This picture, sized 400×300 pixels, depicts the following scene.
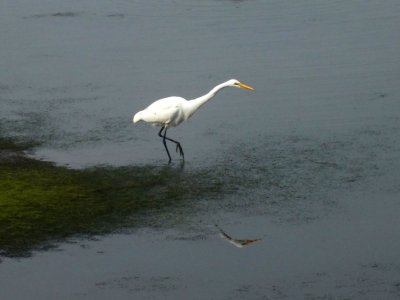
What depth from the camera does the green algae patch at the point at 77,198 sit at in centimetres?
1040

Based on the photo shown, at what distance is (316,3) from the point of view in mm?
18609

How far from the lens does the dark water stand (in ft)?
30.8

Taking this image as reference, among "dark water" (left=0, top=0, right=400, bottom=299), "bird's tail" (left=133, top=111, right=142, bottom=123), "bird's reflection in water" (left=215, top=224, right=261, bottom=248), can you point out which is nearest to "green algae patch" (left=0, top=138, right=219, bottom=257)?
"dark water" (left=0, top=0, right=400, bottom=299)

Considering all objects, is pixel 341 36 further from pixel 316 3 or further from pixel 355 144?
pixel 355 144

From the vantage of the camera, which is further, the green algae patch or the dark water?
the green algae patch

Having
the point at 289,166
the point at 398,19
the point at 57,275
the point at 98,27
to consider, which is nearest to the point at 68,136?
the point at 289,166

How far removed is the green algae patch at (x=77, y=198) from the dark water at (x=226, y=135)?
84 mm

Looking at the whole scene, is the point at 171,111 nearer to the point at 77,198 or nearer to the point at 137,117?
the point at 137,117

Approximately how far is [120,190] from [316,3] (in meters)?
8.30

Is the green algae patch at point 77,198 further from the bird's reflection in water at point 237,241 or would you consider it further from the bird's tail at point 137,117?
the bird's tail at point 137,117

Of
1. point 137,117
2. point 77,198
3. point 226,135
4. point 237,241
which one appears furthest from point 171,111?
point 237,241

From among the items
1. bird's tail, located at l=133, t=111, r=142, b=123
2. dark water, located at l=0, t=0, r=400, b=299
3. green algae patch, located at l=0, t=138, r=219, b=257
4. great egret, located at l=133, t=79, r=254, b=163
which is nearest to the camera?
dark water, located at l=0, t=0, r=400, b=299

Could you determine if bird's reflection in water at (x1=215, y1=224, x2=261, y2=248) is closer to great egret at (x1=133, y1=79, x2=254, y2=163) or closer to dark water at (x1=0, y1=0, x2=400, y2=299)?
dark water at (x1=0, y1=0, x2=400, y2=299)

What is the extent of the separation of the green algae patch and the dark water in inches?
3.3
